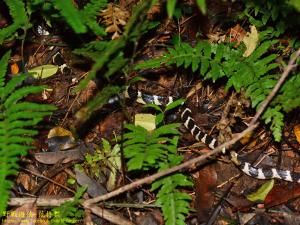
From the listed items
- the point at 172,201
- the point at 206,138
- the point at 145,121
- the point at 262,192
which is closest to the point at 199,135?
the point at 206,138

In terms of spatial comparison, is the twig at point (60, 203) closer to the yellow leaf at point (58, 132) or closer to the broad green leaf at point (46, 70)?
the yellow leaf at point (58, 132)

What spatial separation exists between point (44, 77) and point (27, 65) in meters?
0.41

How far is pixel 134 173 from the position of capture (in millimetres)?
5020

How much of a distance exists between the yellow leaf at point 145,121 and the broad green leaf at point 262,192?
149 centimetres

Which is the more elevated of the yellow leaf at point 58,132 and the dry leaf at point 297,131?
the yellow leaf at point 58,132

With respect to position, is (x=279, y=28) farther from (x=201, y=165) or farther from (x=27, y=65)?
(x=27, y=65)

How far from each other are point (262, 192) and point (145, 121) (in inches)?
66.6

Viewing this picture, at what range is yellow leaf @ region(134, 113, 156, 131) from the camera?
5523 millimetres

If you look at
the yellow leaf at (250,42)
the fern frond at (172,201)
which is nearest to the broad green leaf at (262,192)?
the fern frond at (172,201)

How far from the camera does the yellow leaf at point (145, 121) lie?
5523 mm

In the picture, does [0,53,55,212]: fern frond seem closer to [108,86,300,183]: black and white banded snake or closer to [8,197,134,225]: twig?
[8,197,134,225]: twig

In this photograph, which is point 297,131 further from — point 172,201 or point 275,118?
point 172,201

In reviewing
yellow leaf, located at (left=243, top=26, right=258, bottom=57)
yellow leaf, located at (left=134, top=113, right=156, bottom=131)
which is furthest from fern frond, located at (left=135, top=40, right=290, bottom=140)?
yellow leaf, located at (left=134, top=113, right=156, bottom=131)

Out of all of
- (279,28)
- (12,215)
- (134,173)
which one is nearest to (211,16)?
(279,28)
